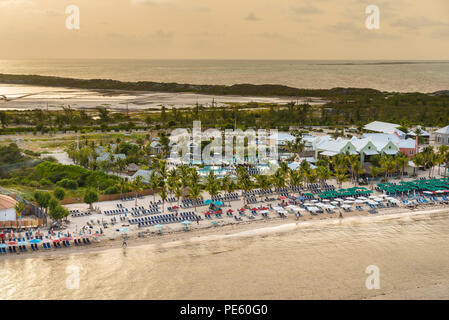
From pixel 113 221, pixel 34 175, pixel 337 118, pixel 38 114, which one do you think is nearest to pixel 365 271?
pixel 113 221

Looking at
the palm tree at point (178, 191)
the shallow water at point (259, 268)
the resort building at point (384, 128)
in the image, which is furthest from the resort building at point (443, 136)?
the palm tree at point (178, 191)

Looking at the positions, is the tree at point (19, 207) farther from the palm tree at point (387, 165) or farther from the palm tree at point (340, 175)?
the palm tree at point (387, 165)

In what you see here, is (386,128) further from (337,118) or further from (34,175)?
(34,175)

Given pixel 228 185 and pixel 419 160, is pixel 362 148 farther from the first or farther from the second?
pixel 228 185

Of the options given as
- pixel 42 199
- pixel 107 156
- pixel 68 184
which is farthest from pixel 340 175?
pixel 107 156

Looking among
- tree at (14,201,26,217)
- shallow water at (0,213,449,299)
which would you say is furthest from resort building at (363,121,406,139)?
tree at (14,201,26,217)

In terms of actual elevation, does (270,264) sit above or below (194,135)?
below

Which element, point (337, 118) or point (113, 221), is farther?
point (337, 118)

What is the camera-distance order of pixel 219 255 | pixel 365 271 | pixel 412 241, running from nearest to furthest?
1. pixel 365 271
2. pixel 219 255
3. pixel 412 241
